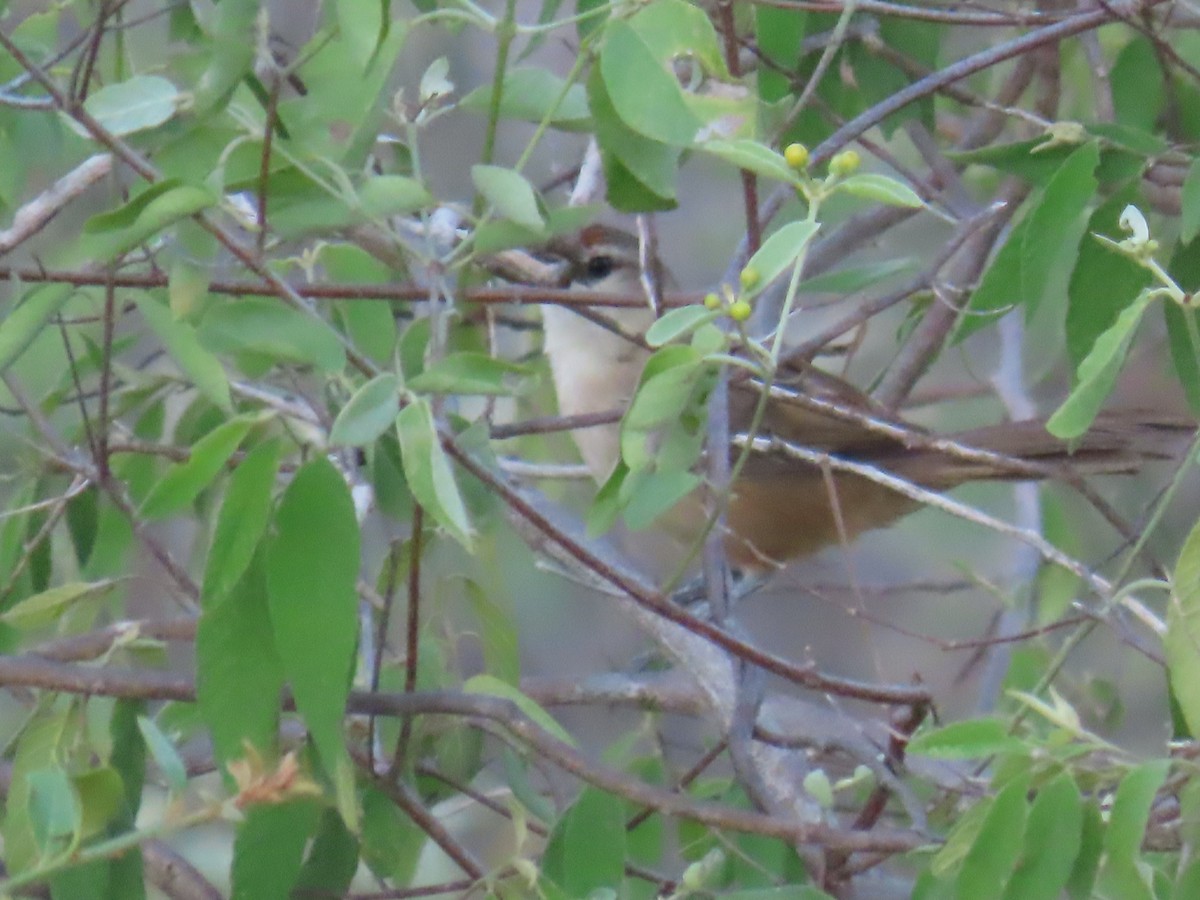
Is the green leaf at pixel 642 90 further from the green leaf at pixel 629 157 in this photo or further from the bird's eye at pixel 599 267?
the bird's eye at pixel 599 267

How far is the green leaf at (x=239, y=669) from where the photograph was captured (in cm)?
171

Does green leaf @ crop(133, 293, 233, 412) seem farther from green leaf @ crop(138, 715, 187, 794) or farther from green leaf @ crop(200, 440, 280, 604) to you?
green leaf @ crop(138, 715, 187, 794)

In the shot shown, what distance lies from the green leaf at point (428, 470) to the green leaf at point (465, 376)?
0.22 feet

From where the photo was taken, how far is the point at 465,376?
157cm

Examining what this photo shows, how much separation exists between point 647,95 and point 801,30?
95cm

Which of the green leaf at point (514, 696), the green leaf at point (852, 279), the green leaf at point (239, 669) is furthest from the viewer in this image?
the green leaf at point (852, 279)

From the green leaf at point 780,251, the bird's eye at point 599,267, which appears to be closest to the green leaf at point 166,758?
the green leaf at point 780,251

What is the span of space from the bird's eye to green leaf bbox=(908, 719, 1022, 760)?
9.13 feet

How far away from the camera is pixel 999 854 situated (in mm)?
1480

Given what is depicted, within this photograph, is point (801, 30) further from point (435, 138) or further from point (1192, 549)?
point (435, 138)

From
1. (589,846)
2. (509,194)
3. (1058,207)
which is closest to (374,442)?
(509,194)

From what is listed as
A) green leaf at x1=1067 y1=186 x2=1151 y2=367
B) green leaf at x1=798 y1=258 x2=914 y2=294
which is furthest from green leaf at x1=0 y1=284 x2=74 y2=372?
green leaf at x1=1067 y1=186 x2=1151 y2=367

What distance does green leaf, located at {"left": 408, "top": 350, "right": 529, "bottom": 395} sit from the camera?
1.55m

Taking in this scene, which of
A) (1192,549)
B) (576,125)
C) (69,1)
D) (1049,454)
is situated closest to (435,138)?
(1049,454)
